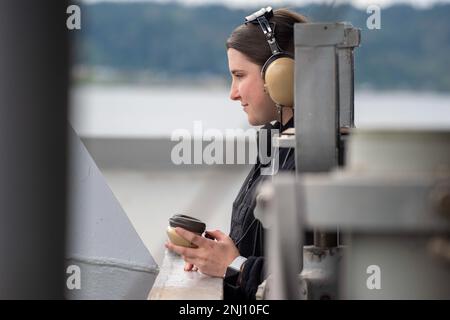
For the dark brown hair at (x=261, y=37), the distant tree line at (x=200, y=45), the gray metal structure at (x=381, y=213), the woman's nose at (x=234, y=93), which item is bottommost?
the gray metal structure at (x=381, y=213)

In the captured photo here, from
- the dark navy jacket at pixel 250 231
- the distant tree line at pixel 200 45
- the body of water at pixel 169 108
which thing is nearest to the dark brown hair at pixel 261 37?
the dark navy jacket at pixel 250 231

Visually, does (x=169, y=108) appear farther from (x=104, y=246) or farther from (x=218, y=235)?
(x=218, y=235)

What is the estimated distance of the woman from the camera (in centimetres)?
156

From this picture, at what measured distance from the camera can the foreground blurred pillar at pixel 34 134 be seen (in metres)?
0.80

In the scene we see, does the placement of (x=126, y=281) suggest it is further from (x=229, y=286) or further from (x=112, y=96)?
(x=112, y=96)

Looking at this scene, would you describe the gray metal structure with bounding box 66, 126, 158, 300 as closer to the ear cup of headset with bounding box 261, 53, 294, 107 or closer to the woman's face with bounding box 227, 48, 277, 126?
the woman's face with bounding box 227, 48, 277, 126

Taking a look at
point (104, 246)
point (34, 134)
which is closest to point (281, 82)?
point (104, 246)

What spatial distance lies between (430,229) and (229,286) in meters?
0.76

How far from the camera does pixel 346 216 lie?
2.73 ft

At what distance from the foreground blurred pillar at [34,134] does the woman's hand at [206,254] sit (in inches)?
28.4

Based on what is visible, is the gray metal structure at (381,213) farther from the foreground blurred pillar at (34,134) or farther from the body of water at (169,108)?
the body of water at (169,108)

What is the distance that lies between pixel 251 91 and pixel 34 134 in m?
1.11

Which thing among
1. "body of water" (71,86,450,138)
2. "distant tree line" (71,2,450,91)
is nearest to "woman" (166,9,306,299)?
"body of water" (71,86,450,138)
